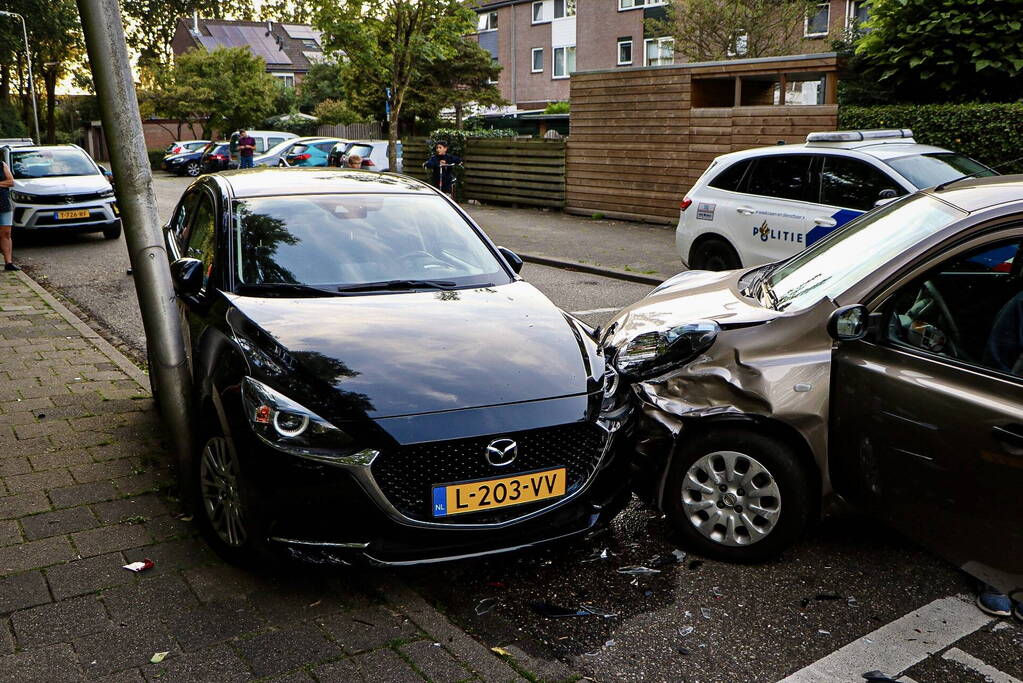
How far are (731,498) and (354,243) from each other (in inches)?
91.9

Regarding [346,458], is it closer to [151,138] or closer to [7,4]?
[7,4]

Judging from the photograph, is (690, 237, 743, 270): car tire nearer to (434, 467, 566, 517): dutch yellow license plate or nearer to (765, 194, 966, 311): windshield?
(765, 194, 966, 311): windshield

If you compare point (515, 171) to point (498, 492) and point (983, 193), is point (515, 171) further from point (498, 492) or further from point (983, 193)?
point (498, 492)

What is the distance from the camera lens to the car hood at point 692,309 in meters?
4.38

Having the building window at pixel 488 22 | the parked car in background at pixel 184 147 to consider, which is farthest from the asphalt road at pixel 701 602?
the building window at pixel 488 22

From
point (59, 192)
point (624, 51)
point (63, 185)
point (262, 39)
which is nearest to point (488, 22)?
point (624, 51)

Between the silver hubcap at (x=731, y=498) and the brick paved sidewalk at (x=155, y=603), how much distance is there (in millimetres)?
1221

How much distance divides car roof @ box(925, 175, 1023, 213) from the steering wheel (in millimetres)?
340

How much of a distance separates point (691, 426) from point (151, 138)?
6194 cm

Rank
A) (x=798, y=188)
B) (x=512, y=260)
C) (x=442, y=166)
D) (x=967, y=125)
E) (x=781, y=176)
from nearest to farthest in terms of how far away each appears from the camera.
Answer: (x=512, y=260) < (x=798, y=188) < (x=781, y=176) < (x=967, y=125) < (x=442, y=166)

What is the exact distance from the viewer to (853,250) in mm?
4512

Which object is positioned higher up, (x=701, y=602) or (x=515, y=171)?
(x=515, y=171)

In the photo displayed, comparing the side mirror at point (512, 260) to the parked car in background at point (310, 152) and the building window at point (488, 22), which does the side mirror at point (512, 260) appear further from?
the building window at point (488, 22)

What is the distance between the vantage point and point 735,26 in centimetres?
2525
